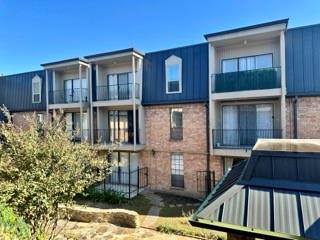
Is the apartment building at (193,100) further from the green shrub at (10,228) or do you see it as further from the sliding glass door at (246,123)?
the green shrub at (10,228)

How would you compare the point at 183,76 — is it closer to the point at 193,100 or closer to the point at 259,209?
the point at 193,100

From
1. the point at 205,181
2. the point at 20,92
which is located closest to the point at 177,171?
the point at 205,181

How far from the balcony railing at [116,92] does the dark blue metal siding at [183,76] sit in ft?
3.01

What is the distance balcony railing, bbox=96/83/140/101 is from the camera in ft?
52.7

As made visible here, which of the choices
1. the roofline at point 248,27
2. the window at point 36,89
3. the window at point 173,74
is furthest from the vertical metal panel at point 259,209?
the window at point 36,89

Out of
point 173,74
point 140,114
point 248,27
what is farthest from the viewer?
point 140,114

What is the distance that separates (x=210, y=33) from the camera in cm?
1305

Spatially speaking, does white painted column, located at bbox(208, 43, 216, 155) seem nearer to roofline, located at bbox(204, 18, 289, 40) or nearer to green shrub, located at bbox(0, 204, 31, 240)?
roofline, located at bbox(204, 18, 289, 40)

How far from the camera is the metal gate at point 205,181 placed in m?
13.8

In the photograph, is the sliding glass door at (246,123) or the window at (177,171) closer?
the sliding glass door at (246,123)

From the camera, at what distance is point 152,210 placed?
484 inches

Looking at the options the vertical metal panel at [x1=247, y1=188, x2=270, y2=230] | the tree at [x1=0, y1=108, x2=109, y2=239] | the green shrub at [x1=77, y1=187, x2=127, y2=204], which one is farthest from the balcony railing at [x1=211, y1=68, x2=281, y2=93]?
the vertical metal panel at [x1=247, y1=188, x2=270, y2=230]

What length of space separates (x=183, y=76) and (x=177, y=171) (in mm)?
6056

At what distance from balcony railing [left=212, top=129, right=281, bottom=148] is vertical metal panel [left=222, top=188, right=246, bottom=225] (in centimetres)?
968
